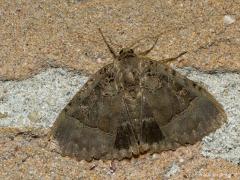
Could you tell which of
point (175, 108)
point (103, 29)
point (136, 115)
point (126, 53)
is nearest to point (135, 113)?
point (136, 115)

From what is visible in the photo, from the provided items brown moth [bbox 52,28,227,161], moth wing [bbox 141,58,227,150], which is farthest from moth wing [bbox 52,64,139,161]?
moth wing [bbox 141,58,227,150]

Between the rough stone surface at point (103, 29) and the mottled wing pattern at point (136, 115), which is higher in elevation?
the rough stone surface at point (103, 29)

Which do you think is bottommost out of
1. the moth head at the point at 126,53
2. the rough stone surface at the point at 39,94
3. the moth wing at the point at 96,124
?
the moth wing at the point at 96,124

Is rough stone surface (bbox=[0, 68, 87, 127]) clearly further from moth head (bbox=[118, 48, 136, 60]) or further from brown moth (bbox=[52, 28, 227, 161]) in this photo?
moth head (bbox=[118, 48, 136, 60])

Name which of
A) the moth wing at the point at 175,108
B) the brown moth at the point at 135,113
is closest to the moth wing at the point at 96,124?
the brown moth at the point at 135,113

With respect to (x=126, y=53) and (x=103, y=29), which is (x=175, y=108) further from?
(x=103, y=29)

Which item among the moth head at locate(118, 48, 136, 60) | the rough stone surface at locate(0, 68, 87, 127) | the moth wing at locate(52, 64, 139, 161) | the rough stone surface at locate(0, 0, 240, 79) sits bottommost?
the moth wing at locate(52, 64, 139, 161)

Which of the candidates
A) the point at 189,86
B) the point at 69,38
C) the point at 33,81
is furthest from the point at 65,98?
the point at 189,86

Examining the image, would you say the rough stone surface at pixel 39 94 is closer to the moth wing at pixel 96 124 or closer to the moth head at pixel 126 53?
the moth wing at pixel 96 124
